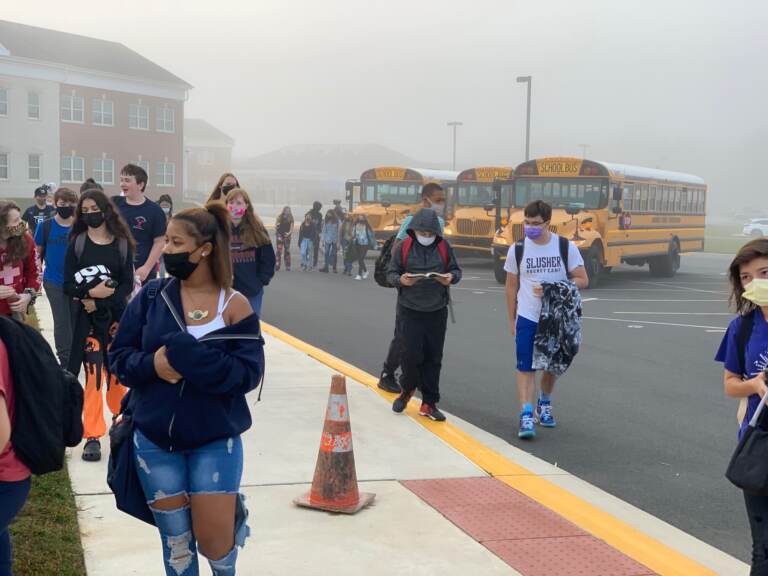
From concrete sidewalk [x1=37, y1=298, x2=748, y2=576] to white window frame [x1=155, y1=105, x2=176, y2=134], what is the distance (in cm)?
5848

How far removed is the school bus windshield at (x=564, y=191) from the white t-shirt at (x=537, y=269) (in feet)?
48.9

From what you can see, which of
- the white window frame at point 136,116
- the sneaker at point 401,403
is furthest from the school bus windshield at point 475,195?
the white window frame at point 136,116

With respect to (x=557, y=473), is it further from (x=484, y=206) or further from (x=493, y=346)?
(x=484, y=206)

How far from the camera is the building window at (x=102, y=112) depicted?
59906 millimetres

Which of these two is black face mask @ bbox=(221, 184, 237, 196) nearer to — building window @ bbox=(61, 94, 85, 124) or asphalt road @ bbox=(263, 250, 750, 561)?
asphalt road @ bbox=(263, 250, 750, 561)

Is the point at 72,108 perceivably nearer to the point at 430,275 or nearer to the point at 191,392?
the point at 430,275

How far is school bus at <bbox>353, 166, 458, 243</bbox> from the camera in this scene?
29.8 meters

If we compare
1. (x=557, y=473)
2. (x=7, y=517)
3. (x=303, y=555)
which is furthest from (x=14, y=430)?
(x=557, y=473)

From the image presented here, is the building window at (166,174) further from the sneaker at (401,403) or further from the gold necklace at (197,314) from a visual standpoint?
the gold necklace at (197,314)

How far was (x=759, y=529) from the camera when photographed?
11.8 feet

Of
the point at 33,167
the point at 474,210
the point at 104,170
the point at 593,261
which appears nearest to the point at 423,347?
the point at 593,261

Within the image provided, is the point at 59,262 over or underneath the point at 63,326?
over

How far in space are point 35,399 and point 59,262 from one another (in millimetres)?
4211

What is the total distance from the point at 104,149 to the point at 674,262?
4266 centimetres
